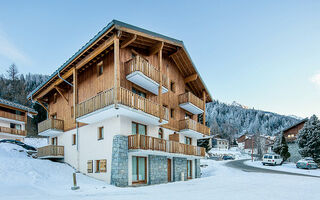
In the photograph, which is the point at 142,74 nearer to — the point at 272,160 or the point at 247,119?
the point at 272,160

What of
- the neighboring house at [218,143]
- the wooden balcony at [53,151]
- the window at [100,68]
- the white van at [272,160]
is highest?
the window at [100,68]

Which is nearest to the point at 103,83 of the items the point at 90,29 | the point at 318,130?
the point at 90,29

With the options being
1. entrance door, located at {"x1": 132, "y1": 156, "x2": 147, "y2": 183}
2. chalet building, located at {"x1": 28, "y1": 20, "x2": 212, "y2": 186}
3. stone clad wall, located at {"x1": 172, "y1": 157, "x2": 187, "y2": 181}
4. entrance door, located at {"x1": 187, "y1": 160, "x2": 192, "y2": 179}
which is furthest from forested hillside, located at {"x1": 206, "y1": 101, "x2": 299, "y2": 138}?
entrance door, located at {"x1": 132, "y1": 156, "x2": 147, "y2": 183}

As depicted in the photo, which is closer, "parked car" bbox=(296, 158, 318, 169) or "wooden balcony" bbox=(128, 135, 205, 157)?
"wooden balcony" bbox=(128, 135, 205, 157)

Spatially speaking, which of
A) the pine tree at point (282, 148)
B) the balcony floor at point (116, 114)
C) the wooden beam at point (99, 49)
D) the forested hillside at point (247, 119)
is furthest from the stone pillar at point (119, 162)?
the forested hillside at point (247, 119)

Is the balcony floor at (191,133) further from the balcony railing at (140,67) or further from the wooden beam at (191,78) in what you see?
the balcony railing at (140,67)

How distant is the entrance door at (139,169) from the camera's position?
56.5 feet

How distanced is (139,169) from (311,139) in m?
31.4

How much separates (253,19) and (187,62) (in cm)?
847

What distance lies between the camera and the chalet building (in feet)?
52.5

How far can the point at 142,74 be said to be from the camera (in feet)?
56.5

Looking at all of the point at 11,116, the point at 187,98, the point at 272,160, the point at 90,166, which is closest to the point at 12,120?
the point at 11,116

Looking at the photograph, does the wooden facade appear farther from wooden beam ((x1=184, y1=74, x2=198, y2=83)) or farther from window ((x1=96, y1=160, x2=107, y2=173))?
window ((x1=96, y1=160, x2=107, y2=173))

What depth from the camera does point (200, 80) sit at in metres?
27.9
